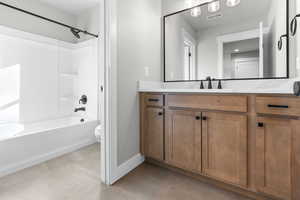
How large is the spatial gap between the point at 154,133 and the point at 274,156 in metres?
1.08

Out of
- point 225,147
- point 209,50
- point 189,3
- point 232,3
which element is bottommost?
point 225,147

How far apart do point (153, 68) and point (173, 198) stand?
1.52m

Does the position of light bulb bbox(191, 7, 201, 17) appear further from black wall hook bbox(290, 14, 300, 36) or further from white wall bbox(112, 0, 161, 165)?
black wall hook bbox(290, 14, 300, 36)

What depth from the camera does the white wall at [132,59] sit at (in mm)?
1612

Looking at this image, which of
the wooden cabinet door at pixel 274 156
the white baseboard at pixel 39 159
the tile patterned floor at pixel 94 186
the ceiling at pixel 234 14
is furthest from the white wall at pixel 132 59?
the wooden cabinet door at pixel 274 156

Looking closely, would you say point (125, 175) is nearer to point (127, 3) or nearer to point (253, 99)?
point (253, 99)

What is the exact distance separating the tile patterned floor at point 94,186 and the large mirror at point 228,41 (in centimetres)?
123

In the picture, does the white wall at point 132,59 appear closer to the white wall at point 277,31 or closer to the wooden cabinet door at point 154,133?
the wooden cabinet door at point 154,133

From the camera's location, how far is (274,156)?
1104 millimetres

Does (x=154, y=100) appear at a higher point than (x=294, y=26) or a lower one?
lower

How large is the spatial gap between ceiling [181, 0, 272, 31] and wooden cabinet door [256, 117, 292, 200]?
4.02 ft

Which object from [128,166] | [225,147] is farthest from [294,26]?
[128,166]

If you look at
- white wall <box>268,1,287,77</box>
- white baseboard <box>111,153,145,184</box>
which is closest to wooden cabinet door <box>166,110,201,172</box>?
white baseboard <box>111,153,145,184</box>

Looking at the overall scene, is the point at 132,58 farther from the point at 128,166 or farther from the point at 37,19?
the point at 37,19
